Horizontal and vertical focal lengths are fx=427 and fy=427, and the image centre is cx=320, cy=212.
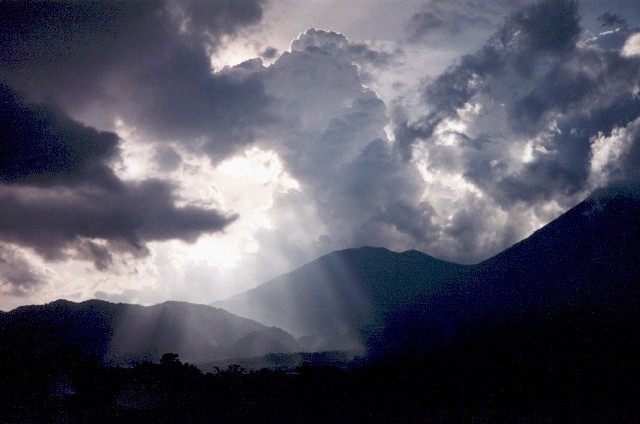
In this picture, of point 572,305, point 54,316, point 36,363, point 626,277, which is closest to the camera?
point 36,363

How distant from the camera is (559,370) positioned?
7131 cm

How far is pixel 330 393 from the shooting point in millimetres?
59250

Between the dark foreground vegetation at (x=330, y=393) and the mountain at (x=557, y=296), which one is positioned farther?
the mountain at (x=557, y=296)

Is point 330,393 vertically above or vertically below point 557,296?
below

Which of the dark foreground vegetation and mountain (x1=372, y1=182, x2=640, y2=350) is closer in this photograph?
the dark foreground vegetation

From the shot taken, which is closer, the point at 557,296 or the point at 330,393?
the point at 330,393

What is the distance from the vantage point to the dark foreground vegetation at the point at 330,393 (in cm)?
4947

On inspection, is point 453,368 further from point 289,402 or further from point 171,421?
point 171,421

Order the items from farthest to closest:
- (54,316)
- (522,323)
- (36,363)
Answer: (54,316) → (522,323) → (36,363)

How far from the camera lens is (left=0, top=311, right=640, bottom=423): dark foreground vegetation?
4947cm

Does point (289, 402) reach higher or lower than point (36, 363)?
→ lower

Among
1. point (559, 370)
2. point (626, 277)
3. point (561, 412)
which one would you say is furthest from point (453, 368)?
point (626, 277)

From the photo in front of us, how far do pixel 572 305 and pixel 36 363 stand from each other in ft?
527

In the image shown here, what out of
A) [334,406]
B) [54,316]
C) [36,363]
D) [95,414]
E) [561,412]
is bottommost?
[561,412]
